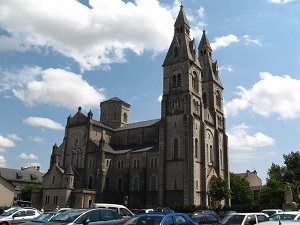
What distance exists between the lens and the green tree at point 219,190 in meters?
52.2

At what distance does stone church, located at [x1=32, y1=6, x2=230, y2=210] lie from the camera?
53.0 m

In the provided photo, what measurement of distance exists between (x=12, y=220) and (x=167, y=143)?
35.0 metres

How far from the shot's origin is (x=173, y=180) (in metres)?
52.6

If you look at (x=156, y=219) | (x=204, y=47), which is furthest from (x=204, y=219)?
(x=204, y=47)

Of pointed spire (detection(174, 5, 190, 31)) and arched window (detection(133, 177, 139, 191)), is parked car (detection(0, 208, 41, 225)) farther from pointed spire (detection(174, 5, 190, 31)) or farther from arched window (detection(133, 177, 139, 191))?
pointed spire (detection(174, 5, 190, 31))

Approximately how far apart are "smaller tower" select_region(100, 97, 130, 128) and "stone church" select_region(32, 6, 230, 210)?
4892 mm

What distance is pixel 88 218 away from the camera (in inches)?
575

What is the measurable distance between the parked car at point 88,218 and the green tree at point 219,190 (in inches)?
1529

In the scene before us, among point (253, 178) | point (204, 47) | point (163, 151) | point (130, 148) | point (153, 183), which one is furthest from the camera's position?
point (253, 178)

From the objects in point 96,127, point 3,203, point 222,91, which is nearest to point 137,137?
point 96,127

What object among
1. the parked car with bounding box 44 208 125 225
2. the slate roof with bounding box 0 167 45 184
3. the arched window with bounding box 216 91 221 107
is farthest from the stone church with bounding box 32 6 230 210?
the parked car with bounding box 44 208 125 225

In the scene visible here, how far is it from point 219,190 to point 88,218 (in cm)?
4083

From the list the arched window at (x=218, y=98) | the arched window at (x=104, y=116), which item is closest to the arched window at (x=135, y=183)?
the arched window at (x=104, y=116)

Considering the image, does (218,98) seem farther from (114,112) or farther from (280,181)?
(114,112)
